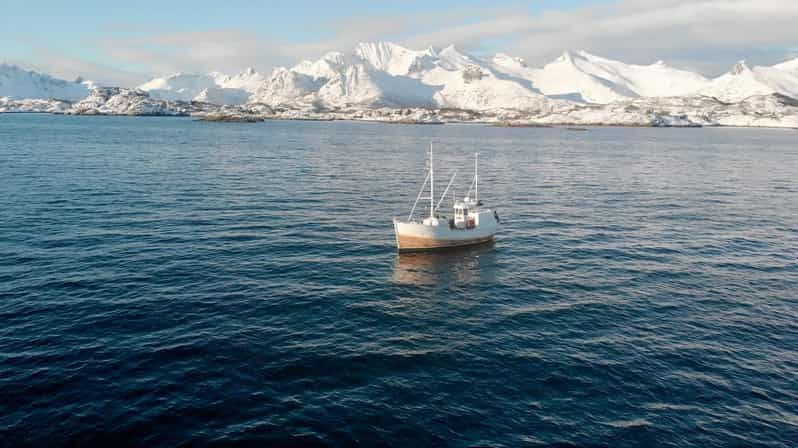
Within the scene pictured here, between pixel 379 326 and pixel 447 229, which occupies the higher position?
pixel 447 229

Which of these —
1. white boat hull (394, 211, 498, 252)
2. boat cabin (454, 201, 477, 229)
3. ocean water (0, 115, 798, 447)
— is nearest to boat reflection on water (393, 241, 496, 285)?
ocean water (0, 115, 798, 447)

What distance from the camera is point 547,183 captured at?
93.2 meters

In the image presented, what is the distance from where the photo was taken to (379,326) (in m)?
32.2

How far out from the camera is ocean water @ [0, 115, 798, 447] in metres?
22.5

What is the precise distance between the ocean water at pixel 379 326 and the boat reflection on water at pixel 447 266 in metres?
0.30

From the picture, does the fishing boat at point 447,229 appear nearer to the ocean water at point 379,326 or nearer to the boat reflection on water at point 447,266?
the boat reflection on water at point 447,266

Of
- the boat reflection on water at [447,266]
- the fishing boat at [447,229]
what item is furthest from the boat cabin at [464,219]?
the boat reflection on water at [447,266]

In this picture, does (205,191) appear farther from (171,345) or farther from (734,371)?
(734,371)

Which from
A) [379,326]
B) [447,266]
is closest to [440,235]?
[447,266]

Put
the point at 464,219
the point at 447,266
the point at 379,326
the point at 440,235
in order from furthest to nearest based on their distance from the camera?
the point at 464,219, the point at 440,235, the point at 447,266, the point at 379,326

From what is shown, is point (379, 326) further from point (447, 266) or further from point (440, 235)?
point (440, 235)

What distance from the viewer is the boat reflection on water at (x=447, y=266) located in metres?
42.0

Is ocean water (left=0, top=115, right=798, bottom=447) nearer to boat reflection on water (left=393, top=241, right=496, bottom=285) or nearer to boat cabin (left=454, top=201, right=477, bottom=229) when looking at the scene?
boat reflection on water (left=393, top=241, right=496, bottom=285)

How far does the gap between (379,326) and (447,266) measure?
15.2 metres
